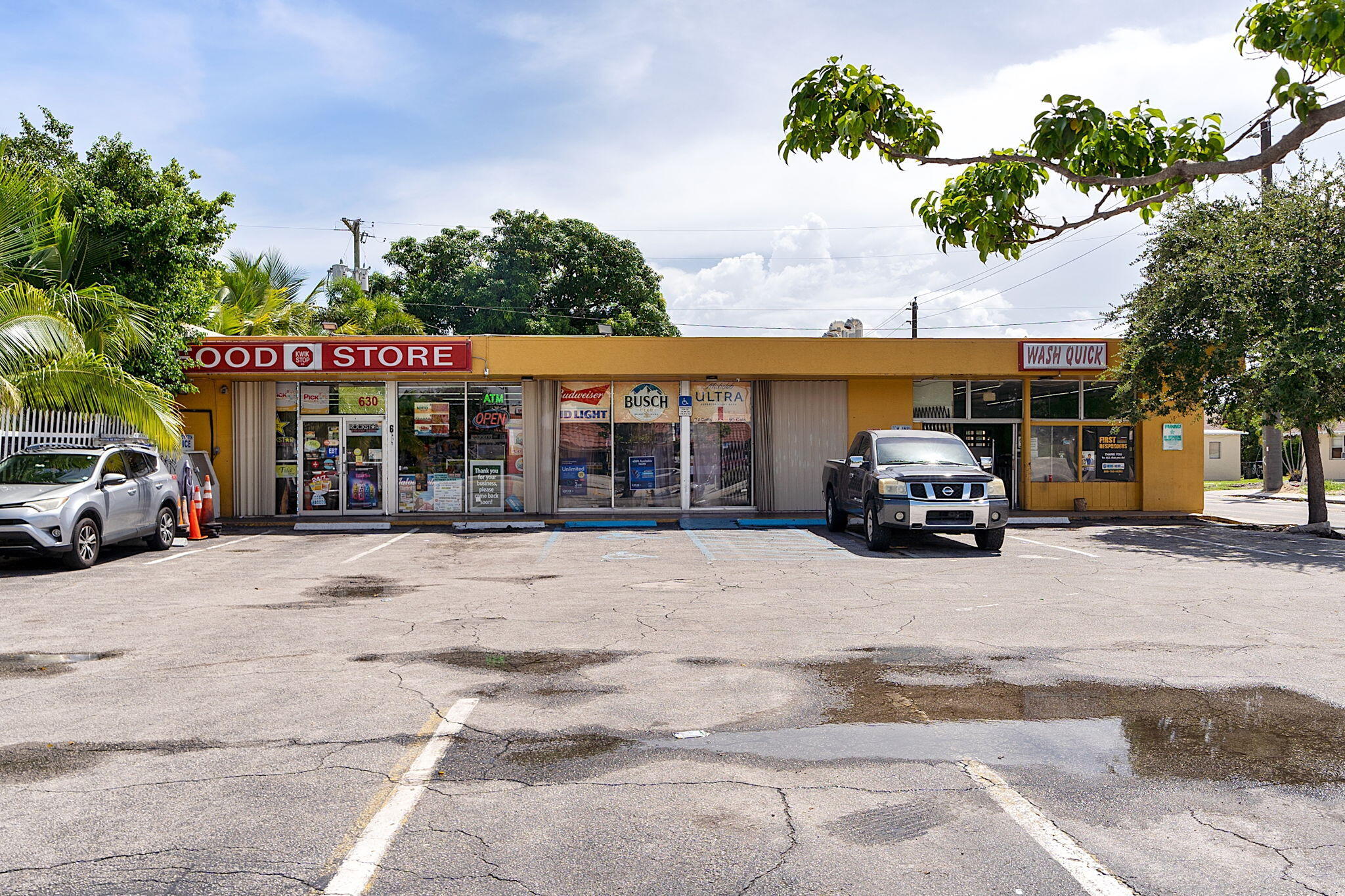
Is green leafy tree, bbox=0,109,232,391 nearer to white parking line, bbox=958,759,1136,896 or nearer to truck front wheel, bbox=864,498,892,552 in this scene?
truck front wheel, bbox=864,498,892,552

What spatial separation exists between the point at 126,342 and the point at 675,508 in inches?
444

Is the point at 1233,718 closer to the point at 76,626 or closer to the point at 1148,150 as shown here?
the point at 1148,150

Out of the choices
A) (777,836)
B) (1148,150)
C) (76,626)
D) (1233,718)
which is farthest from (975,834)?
(76,626)

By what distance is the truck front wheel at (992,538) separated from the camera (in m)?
14.6

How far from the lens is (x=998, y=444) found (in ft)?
72.6

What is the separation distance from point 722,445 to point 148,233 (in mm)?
12247

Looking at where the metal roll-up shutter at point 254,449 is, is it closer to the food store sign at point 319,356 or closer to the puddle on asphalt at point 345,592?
the food store sign at point 319,356

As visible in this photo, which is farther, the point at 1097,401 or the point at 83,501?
the point at 1097,401

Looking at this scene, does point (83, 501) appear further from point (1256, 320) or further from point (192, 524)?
point (1256, 320)

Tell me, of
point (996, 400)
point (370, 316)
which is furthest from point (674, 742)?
point (370, 316)

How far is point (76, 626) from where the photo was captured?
858cm

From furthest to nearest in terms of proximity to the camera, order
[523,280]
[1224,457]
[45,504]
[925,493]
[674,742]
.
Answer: [1224,457] < [523,280] < [925,493] < [45,504] < [674,742]

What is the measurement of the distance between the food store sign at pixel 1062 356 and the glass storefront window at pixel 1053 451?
168cm

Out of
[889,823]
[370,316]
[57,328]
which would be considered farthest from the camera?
[370,316]
